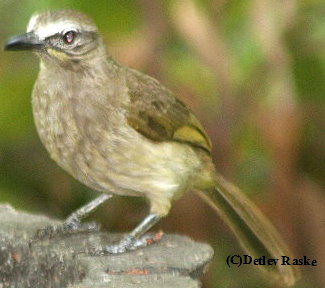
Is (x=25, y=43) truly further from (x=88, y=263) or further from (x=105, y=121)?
(x=88, y=263)

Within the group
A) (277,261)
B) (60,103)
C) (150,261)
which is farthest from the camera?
(277,261)

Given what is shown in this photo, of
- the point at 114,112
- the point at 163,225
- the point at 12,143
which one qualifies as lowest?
the point at 163,225

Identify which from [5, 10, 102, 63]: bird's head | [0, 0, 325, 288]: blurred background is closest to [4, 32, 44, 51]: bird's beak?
[5, 10, 102, 63]: bird's head

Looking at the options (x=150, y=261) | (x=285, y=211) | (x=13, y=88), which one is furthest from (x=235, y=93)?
(x=150, y=261)

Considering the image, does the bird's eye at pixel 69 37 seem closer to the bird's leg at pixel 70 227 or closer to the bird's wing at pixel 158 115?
the bird's wing at pixel 158 115

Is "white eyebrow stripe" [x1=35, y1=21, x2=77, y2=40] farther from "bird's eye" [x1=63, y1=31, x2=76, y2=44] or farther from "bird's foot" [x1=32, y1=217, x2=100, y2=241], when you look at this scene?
"bird's foot" [x1=32, y1=217, x2=100, y2=241]

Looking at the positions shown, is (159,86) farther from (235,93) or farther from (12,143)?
(12,143)
